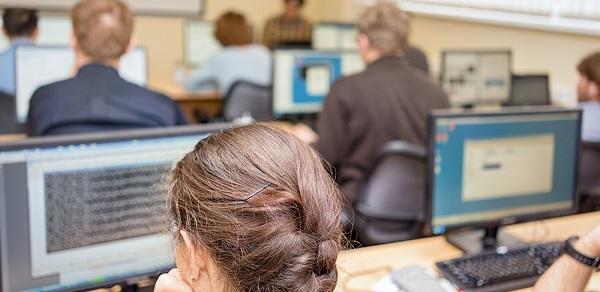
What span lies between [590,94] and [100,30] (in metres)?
2.15

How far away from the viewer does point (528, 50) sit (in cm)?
434

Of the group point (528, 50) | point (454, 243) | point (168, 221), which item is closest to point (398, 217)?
point (454, 243)

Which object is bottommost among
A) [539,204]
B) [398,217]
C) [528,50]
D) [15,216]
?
[398,217]

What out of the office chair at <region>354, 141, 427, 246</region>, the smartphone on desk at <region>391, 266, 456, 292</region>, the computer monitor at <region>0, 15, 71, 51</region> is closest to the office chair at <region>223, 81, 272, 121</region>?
the computer monitor at <region>0, 15, 71, 51</region>

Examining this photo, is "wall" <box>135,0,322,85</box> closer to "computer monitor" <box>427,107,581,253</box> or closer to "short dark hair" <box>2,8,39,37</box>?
"short dark hair" <box>2,8,39,37</box>

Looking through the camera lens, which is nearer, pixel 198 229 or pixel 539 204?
pixel 198 229

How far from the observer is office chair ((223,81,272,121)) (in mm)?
3768

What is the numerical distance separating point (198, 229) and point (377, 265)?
0.85 m

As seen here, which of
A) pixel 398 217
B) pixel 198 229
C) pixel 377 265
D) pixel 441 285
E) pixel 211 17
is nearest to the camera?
pixel 198 229

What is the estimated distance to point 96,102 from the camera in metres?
1.71

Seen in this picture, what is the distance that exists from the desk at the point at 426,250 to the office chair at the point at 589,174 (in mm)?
533

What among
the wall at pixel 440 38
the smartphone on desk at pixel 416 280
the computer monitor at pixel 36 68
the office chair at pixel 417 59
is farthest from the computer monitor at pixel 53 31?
the smartphone on desk at pixel 416 280

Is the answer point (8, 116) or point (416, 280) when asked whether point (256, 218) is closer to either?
point (416, 280)

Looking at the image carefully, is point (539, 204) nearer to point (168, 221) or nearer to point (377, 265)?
point (377, 265)
